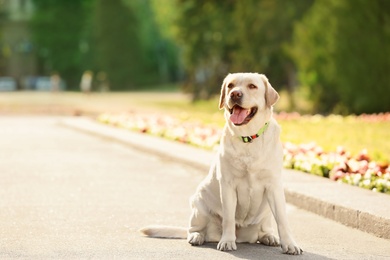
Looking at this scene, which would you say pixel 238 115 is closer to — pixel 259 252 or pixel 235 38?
pixel 259 252

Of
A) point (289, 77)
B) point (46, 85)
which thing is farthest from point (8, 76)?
point (289, 77)

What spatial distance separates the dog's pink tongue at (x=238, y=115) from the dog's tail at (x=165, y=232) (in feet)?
4.45

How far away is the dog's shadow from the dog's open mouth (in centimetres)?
107

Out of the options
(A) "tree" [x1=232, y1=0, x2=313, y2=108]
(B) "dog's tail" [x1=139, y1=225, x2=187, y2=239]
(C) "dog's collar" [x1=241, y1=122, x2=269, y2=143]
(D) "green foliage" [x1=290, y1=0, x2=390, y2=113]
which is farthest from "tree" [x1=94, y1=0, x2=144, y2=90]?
(C) "dog's collar" [x1=241, y1=122, x2=269, y2=143]

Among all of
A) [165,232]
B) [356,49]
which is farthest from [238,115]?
[356,49]

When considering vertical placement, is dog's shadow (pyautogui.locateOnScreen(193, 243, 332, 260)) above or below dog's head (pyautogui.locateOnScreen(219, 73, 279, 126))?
below

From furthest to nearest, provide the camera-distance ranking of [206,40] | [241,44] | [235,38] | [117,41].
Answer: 1. [117,41]
2. [206,40]
3. [235,38]
4. [241,44]

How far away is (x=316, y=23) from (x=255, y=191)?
81.7ft

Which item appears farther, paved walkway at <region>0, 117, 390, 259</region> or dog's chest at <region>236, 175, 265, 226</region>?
paved walkway at <region>0, 117, 390, 259</region>

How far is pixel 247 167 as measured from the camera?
8.07m

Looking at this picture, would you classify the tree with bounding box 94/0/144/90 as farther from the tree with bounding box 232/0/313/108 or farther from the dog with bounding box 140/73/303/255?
the dog with bounding box 140/73/303/255

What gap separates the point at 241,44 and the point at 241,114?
114 feet

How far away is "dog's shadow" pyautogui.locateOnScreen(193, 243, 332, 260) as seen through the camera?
8031mm

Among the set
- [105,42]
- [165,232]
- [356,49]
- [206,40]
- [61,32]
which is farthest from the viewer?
[61,32]
